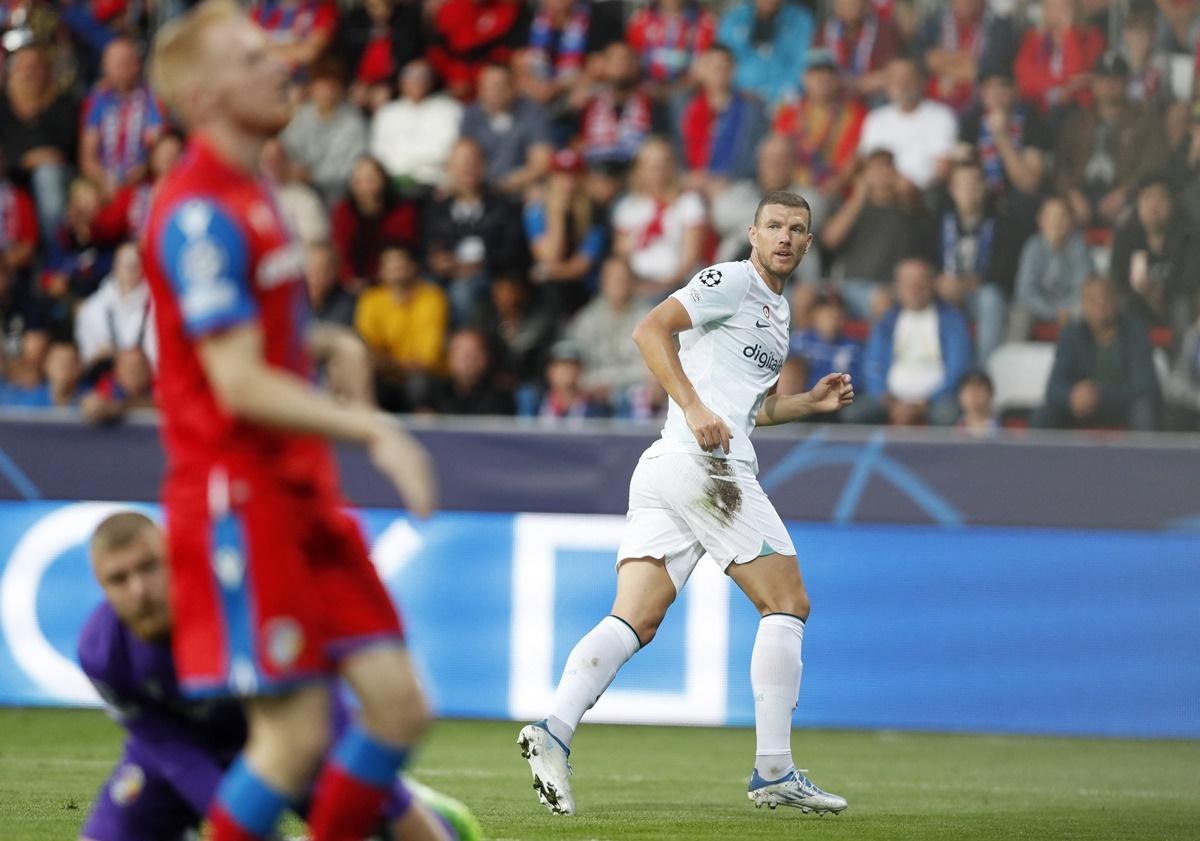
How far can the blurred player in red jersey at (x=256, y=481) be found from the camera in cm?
366

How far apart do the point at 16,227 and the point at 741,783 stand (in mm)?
7991

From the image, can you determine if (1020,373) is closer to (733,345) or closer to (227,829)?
(733,345)

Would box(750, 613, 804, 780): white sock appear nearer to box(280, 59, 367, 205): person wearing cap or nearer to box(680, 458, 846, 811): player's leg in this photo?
box(680, 458, 846, 811): player's leg

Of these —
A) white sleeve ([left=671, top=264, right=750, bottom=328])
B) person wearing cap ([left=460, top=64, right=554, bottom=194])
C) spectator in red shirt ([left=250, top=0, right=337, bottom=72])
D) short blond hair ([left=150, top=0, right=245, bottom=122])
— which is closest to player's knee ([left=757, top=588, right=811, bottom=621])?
white sleeve ([left=671, top=264, right=750, bottom=328])

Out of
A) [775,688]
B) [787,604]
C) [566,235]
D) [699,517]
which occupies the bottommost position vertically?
[775,688]

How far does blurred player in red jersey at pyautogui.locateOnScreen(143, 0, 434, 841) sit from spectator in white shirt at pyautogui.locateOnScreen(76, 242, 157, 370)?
8533 millimetres

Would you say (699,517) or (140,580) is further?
(699,517)

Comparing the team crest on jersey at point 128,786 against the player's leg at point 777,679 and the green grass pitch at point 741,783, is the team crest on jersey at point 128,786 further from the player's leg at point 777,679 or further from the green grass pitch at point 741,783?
the player's leg at point 777,679

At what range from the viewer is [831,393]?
734 centimetres

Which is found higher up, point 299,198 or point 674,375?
point 674,375

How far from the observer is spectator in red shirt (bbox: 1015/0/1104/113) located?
1355 centimetres

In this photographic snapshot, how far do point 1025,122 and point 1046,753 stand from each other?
5.39 metres

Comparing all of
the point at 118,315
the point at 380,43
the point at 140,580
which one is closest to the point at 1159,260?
the point at 380,43

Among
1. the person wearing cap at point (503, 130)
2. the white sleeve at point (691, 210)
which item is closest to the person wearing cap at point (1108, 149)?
the white sleeve at point (691, 210)
